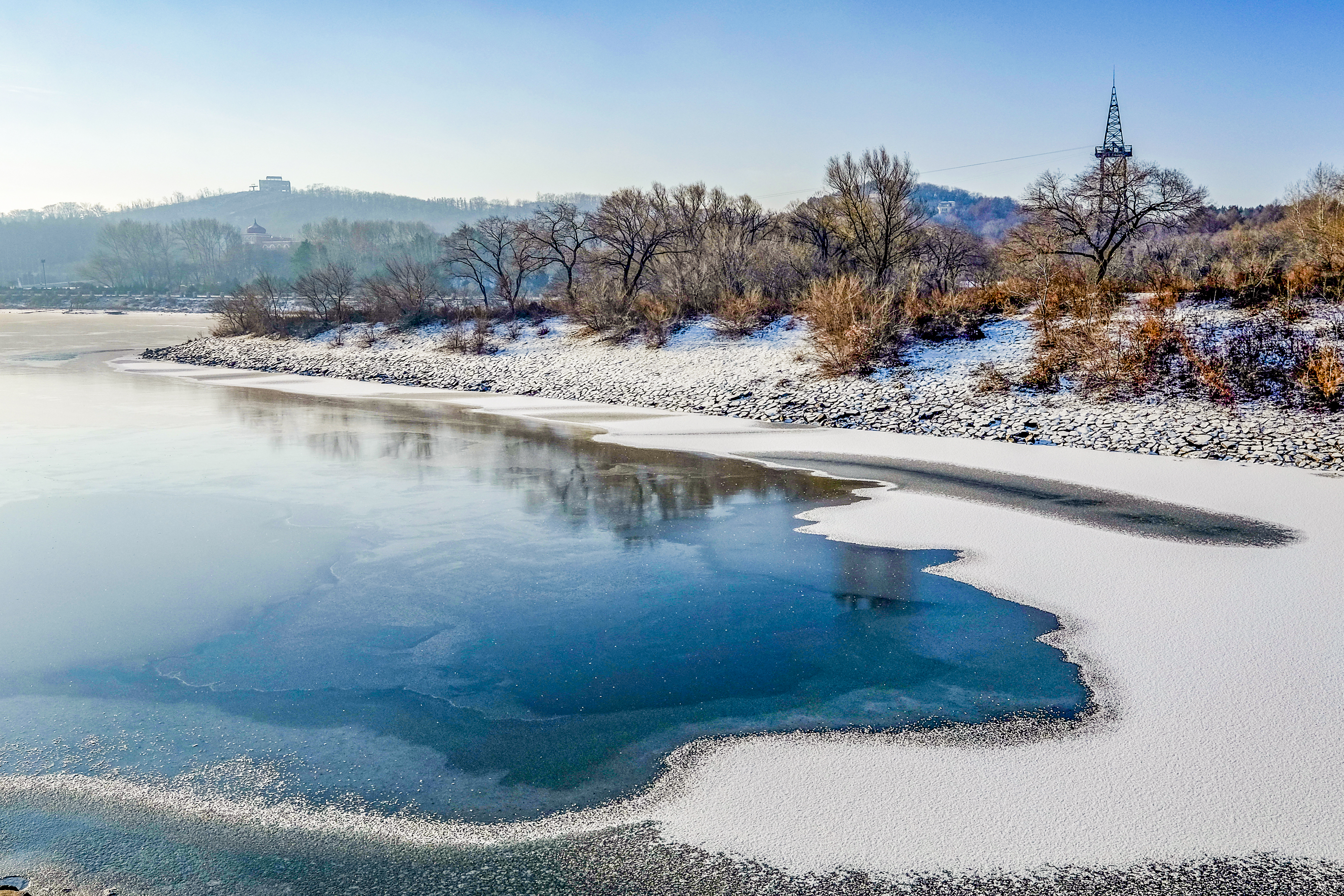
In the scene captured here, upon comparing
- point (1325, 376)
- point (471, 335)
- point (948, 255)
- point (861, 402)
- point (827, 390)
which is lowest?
point (861, 402)

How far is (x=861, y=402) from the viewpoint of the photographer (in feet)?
62.1

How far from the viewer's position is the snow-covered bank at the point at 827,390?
1427 centimetres

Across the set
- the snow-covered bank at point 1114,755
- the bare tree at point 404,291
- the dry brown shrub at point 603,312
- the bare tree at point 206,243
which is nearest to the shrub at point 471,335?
the bare tree at point 404,291

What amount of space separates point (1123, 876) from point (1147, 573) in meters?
4.95

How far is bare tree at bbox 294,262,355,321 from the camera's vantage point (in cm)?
3984

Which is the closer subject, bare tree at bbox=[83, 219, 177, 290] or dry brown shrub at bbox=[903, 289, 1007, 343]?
dry brown shrub at bbox=[903, 289, 1007, 343]

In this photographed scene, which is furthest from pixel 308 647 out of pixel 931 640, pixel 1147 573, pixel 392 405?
pixel 392 405

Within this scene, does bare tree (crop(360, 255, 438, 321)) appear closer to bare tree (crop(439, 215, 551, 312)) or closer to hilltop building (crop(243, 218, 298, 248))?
bare tree (crop(439, 215, 551, 312))

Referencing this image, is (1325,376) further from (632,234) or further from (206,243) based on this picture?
(206,243)

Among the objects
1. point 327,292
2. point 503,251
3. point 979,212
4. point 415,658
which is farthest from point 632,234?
point 979,212

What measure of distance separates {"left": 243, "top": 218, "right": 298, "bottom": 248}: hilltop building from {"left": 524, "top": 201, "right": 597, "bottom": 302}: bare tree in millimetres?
144872

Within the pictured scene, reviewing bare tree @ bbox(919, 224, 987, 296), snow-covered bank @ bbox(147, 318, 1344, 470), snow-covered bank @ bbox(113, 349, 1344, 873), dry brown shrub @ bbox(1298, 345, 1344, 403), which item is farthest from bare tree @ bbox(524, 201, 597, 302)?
snow-covered bank @ bbox(113, 349, 1344, 873)

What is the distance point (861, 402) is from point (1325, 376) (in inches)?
324

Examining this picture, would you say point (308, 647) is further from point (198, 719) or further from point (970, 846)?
point (970, 846)
